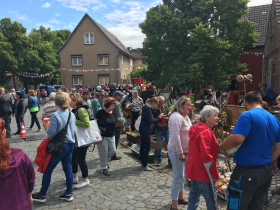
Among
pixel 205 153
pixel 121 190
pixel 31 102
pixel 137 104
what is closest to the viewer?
pixel 205 153

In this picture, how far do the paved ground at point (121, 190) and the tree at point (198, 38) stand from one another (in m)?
10.9

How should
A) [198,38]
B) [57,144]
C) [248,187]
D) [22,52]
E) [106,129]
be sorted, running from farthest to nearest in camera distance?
[22,52] < [198,38] < [106,129] < [57,144] < [248,187]

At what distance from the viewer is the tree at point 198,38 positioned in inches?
626

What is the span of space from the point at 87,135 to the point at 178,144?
6.39 feet

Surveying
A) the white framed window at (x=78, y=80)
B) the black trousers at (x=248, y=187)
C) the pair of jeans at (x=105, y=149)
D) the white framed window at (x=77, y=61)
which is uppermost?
the white framed window at (x=77, y=61)

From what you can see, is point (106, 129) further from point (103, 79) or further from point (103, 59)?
point (103, 59)

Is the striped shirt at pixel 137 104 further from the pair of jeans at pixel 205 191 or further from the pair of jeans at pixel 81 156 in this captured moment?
the pair of jeans at pixel 205 191

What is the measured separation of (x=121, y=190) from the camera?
16.2ft

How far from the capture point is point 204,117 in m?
3.28

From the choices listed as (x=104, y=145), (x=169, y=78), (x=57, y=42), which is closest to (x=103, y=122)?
(x=104, y=145)

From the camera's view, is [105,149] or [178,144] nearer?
[178,144]

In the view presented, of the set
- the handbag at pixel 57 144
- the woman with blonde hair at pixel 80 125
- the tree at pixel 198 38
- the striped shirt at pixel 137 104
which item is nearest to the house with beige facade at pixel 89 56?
the tree at pixel 198 38

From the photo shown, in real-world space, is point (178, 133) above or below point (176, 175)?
above

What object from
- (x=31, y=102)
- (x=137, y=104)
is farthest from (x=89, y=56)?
(x=137, y=104)
